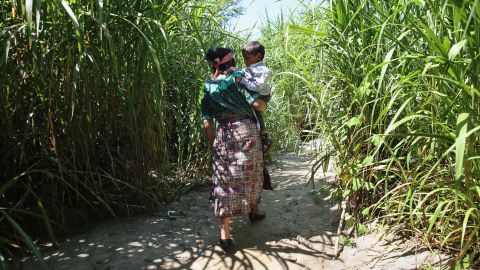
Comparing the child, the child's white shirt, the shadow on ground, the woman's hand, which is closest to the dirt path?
the shadow on ground

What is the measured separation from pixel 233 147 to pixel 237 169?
0.14 metres

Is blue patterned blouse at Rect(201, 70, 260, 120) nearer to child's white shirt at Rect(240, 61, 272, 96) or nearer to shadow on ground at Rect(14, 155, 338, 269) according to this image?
child's white shirt at Rect(240, 61, 272, 96)

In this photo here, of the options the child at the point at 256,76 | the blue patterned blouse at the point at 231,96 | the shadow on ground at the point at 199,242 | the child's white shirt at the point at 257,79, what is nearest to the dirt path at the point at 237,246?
the shadow on ground at the point at 199,242

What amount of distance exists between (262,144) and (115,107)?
938 mm

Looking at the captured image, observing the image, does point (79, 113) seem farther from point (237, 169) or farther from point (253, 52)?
point (253, 52)

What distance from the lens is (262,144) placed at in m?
2.68

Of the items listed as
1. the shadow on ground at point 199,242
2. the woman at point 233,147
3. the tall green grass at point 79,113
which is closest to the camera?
the tall green grass at point 79,113

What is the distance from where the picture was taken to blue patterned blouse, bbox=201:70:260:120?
2531mm

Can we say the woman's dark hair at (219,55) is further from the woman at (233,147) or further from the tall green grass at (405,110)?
the tall green grass at (405,110)

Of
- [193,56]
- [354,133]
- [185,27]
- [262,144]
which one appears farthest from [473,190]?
[193,56]

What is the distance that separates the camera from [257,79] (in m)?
2.52

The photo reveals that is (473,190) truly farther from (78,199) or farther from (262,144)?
(78,199)

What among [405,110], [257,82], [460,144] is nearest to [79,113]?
[257,82]

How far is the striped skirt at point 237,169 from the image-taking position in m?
2.51
